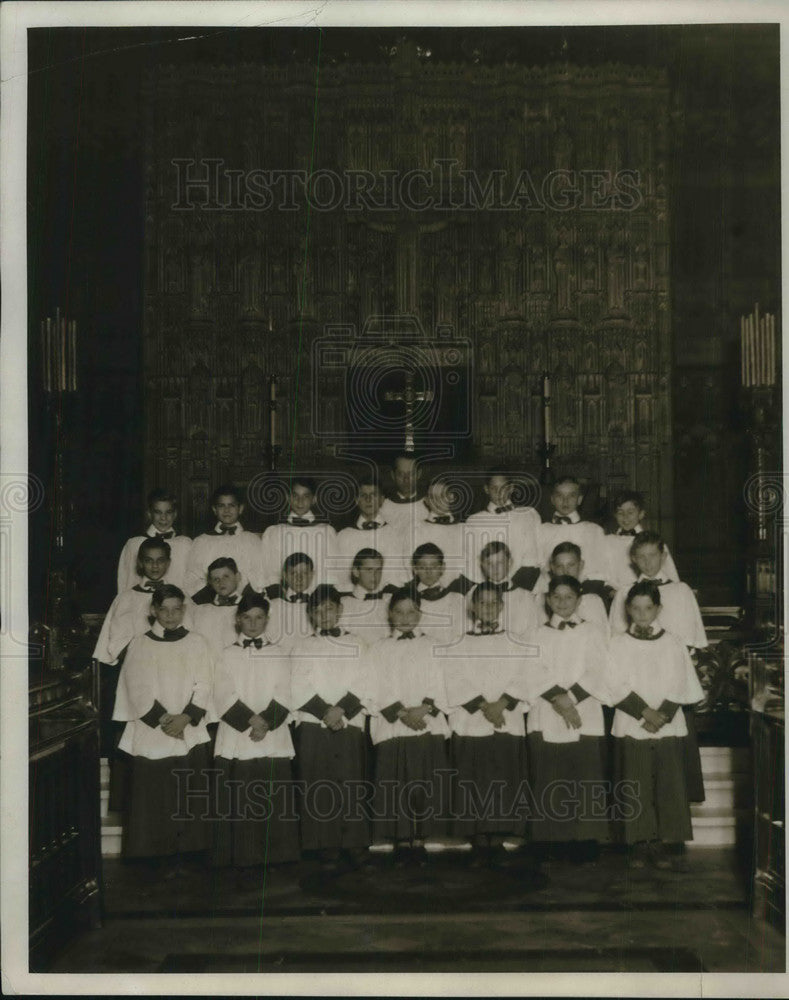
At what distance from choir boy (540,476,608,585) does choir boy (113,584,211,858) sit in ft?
5.78

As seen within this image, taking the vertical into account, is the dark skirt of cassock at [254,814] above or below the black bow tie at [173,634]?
below

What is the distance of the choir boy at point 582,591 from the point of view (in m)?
5.57

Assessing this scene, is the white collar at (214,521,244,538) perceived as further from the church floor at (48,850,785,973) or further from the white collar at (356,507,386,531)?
the church floor at (48,850,785,973)

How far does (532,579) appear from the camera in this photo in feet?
19.0

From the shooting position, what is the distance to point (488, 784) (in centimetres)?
535

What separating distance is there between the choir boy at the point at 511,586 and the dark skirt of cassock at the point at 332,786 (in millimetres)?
870

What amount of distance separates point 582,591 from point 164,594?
193 centimetres

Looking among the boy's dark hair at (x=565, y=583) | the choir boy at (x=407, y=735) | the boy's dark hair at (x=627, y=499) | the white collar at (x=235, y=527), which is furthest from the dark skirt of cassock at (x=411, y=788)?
the boy's dark hair at (x=627, y=499)

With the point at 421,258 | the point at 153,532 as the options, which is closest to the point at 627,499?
the point at 421,258

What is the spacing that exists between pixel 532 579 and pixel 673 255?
2.54 metres

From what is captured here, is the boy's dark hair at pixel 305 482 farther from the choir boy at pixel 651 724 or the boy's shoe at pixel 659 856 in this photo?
the boy's shoe at pixel 659 856

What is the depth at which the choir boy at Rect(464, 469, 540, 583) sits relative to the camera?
19.1 feet

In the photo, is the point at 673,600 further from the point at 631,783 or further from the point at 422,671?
the point at 422,671

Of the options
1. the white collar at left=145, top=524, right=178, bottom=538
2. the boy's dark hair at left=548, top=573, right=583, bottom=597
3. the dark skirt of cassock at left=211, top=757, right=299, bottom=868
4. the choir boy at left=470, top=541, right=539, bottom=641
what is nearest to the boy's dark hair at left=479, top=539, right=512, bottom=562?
the choir boy at left=470, top=541, right=539, bottom=641
